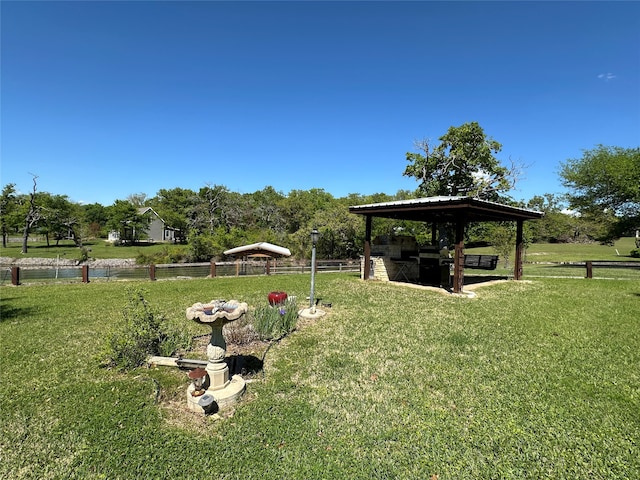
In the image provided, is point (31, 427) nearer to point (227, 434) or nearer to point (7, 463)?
point (7, 463)

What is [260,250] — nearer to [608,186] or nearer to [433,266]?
[433,266]

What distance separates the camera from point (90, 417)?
3244 millimetres

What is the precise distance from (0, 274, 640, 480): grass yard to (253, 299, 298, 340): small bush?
0.23m

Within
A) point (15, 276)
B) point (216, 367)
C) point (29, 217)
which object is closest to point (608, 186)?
point (216, 367)

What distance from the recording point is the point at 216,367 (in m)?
3.63

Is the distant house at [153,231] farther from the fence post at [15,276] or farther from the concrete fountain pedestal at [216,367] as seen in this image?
the concrete fountain pedestal at [216,367]

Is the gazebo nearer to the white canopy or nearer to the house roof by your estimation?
the house roof

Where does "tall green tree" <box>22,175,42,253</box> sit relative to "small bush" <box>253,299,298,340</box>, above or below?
above

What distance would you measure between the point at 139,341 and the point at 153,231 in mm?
45373

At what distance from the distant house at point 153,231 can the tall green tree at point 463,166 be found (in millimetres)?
34369

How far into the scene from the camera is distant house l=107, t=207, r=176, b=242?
138 ft

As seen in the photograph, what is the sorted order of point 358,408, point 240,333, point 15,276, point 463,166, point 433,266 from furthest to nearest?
point 463,166 → point 433,266 → point 15,276 → point 240,333 → point 358,408

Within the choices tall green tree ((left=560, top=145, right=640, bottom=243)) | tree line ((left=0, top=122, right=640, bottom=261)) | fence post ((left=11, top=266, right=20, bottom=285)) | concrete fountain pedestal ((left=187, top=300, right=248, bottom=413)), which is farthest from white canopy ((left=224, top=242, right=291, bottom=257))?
tall green tree ((left=560, top=145, right=640, bottom=243))

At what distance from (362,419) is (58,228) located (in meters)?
44.2
